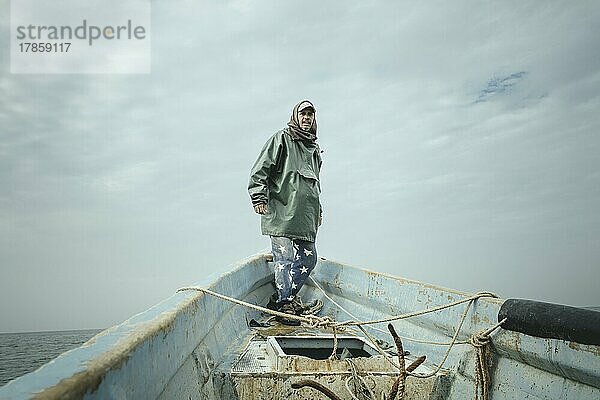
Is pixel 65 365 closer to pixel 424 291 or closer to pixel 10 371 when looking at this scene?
pixel 424 291

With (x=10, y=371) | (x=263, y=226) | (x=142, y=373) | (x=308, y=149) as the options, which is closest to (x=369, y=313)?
(x=263, y=226)

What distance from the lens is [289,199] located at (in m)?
3.93

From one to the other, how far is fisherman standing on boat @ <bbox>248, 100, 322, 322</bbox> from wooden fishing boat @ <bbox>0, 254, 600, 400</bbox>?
765 millimetres

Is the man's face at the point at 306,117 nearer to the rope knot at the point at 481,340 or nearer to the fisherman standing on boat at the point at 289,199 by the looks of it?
the fisherman standing on boat at the point at 289,199

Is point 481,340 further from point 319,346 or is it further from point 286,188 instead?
point 286,188

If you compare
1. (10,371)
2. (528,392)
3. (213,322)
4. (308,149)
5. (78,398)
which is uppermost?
(308,149)

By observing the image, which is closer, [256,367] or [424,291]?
[256,367]

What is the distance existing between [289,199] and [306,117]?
72 centimetres

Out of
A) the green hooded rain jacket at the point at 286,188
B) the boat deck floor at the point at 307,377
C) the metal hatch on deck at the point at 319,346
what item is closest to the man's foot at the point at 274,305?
the green hooded rain jacket at the point at 286,188

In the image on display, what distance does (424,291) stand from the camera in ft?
8.95

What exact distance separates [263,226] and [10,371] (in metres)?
1.99

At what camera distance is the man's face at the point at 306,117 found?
405cm

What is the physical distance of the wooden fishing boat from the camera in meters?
1.02

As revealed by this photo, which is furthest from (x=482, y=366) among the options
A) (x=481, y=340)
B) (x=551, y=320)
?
(x=551, y=320)
